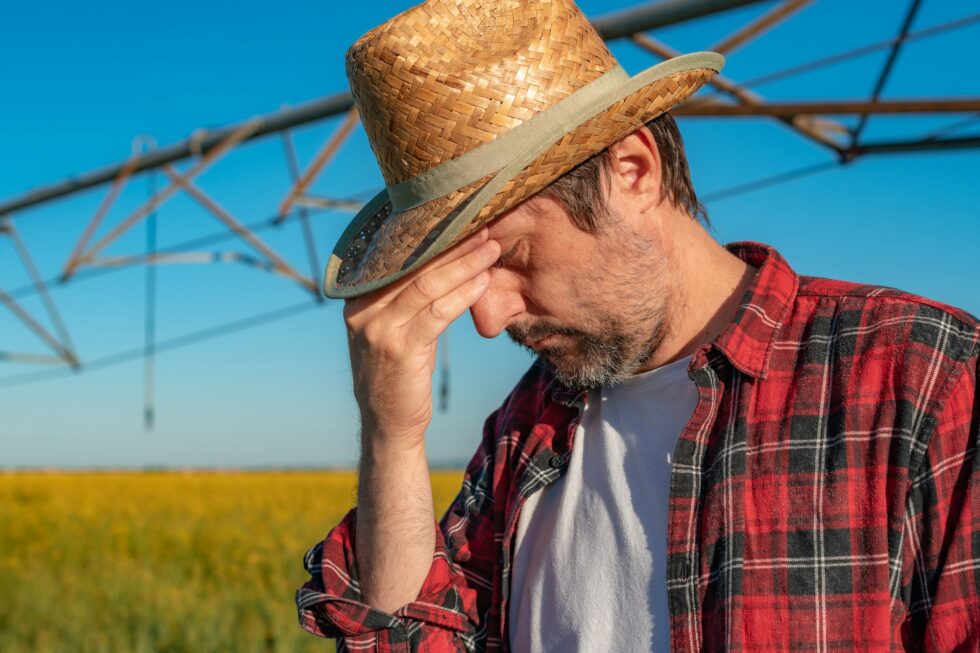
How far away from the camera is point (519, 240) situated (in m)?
1.56

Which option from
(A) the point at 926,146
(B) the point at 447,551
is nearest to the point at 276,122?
(A) the point at 926,146

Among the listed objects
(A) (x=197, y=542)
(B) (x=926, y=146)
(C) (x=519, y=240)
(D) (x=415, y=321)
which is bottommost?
(A) (x=197, y=542)

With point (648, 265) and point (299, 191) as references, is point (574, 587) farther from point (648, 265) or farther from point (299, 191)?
point (299, 191)

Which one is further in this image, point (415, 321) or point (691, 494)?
point (415, 321)

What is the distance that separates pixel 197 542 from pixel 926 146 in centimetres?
836

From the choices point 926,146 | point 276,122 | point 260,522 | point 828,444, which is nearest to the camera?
point 828,444

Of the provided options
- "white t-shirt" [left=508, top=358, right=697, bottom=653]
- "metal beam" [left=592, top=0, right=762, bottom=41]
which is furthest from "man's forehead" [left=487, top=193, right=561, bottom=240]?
"metal beam" [left=592, top=0, right=762, bottom=41]

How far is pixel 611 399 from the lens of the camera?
1.67 metres

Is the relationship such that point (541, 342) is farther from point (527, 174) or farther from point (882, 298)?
point (882, 298)

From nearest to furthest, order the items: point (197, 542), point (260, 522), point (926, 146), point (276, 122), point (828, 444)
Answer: point (828, 444), point (926, 146), point (276, 122), point (197, 542), point (260, 522)

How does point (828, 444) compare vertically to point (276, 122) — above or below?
below

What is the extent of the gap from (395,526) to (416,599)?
13 cm

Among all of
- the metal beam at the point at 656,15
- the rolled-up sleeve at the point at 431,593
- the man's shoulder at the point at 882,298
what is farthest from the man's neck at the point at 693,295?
the metal beam at the point at 656,15

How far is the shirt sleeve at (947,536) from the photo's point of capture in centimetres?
115
